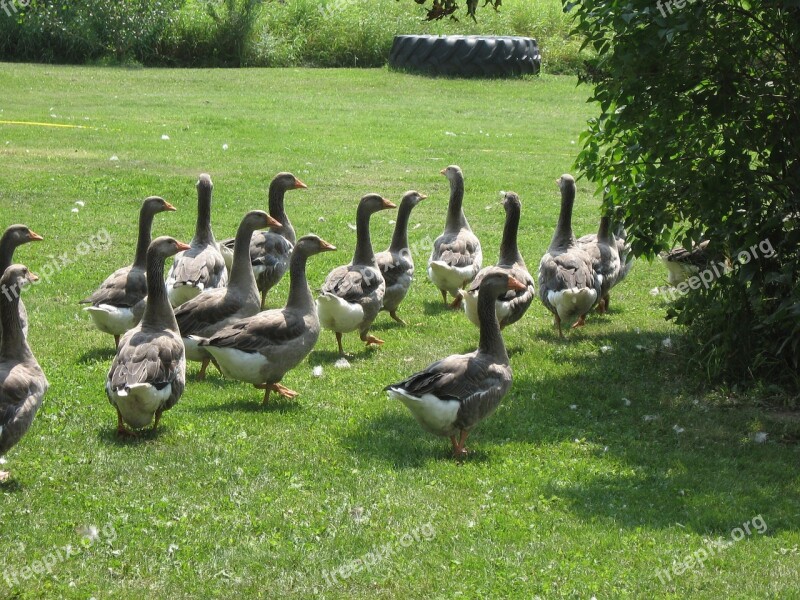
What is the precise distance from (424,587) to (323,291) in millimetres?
5299

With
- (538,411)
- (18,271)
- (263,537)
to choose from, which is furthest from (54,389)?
(538,411)

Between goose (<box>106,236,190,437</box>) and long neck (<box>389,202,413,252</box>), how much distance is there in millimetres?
4149

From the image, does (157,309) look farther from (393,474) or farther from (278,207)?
(278,207)

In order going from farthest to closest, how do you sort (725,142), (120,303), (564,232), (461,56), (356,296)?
1. (461,56)
2. (564,232)
3. (356,296)
4. (120,303)
5. (725,142)

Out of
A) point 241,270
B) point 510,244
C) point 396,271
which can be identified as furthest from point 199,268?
point 510,244

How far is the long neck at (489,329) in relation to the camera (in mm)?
8984

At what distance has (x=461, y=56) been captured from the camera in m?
37.5

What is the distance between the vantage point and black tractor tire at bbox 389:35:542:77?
3744 centimetres

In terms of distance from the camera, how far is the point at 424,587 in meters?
6.32

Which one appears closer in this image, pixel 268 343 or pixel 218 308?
pixel 268 343

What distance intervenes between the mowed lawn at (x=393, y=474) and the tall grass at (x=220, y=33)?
21146 mm

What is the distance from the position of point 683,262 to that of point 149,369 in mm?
7184

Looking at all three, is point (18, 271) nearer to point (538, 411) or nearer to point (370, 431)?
point (370, 431)

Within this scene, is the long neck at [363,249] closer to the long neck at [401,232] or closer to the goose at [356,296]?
the goose at [356,296]
